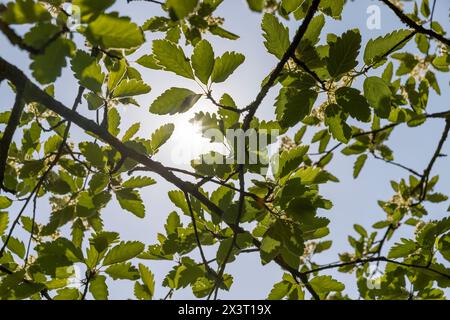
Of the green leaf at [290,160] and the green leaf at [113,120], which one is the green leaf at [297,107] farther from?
the green leaf at [113,120]

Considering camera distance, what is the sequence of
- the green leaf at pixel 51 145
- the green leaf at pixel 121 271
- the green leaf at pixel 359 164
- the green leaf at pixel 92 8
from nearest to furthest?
the green leaf at pixel 92 8 → the green leaf at pixel 121 271 → the green leaf at pixel 51 145 → the green leaf at pixel 359 164

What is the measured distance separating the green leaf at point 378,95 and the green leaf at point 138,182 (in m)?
1.06

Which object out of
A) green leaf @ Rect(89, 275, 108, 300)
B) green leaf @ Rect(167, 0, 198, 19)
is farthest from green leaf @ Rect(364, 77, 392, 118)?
green leaf @ Rect(89, 275, 108, 300)

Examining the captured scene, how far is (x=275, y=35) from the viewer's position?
174 centimetres

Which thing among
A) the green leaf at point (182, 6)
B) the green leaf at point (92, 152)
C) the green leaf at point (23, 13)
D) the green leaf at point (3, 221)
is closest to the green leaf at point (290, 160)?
the green leaf at point (92, 152)

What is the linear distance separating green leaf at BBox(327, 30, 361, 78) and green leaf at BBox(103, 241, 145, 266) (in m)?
1.19

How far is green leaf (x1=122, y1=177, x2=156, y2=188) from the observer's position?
2.04m

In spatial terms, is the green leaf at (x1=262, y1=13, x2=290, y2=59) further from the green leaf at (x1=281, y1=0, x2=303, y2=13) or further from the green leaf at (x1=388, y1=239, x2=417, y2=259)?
the green leaf at (x1=388, y1=239, x2=417, y2=259)

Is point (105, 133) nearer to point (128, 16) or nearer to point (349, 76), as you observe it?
point (128, 16)

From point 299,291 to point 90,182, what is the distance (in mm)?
1204

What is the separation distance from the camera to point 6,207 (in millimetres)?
2201

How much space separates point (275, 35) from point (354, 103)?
0.42 meters

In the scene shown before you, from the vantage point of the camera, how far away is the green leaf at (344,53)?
5.27ft
